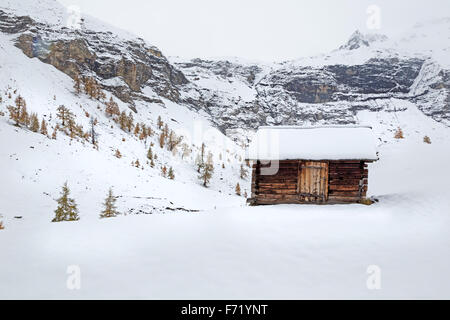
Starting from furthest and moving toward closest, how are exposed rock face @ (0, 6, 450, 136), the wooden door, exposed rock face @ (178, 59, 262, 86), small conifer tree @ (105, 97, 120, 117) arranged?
exposed rock face @ (178, 59, 262, 86)
exposed rock face @ (0, 6, 450, 136)
small conifer tree @ (105, 97, 120, 117)
the wooden door

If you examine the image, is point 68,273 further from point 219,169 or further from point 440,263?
point 219,169

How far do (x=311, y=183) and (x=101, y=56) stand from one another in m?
84.6

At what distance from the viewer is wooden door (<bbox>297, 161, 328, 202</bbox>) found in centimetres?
1455

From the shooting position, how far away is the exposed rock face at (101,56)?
207 feet

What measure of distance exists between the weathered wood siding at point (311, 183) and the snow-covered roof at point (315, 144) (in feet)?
1.92

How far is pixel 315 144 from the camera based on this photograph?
1501cm

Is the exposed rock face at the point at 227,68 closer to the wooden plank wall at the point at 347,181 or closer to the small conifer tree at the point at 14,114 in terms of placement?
the small conifer tree at the point at 14,114

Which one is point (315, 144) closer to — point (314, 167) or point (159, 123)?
point (314, 167)

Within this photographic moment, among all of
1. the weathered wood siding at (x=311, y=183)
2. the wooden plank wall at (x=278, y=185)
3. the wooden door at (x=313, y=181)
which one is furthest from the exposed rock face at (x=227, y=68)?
the wooden door at (x=313, y=181)

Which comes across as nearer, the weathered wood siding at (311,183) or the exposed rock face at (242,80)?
the weathered wood siding at (311,183)

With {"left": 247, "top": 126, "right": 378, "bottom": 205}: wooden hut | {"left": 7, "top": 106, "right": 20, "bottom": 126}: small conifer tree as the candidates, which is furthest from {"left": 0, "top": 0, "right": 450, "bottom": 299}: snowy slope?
{"left": 247, "top": 126, "right": 378, "bottom": 205}: wooden hut

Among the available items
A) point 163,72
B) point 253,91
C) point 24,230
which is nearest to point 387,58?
point 253,91

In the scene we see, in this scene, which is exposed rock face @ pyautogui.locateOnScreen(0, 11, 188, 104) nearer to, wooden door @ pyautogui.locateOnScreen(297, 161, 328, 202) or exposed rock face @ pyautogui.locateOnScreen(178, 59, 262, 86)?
exposed rock face @ pyautogui.locateOnScreen(178, 59, 262, 86)

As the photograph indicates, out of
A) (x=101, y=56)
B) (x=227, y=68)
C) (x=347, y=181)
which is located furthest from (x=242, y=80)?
(x=347, y=181)
